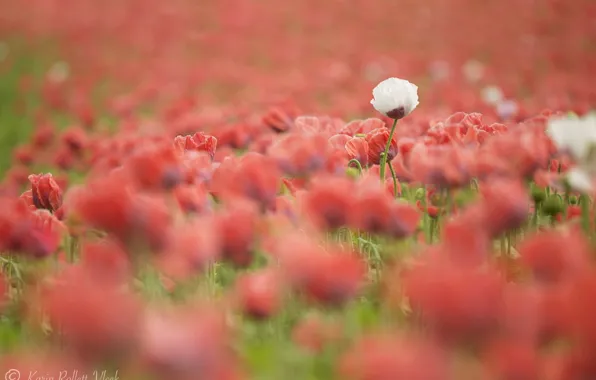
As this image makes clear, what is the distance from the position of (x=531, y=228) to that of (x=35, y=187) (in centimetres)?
85

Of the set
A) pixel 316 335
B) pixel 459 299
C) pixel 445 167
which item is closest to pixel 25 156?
pixel 445 167

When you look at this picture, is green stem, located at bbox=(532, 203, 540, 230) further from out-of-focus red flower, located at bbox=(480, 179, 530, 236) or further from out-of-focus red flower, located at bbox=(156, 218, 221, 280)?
out-of-focus red flower, located at bbox=(156, 218, 221, 280)

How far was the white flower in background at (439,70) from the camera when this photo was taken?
15.1 feet

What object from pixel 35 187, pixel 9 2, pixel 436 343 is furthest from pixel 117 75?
pixel 436 343

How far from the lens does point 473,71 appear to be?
454 centimetres

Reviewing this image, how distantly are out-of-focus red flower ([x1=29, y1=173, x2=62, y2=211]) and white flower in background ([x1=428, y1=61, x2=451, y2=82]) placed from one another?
3.61 m

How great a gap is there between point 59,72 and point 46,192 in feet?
14.6

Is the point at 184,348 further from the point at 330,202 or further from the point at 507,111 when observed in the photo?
the point at 507,111

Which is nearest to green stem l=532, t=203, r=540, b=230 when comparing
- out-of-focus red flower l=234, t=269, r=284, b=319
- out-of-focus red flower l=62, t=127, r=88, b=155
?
out-of-focus red flower l=234, t=269, r=284, b=319

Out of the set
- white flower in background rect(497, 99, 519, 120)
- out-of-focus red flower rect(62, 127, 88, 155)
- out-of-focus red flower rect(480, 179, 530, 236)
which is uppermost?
white flower in background rect(497, 99, 519, 120)

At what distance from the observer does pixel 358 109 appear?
3.24 meters

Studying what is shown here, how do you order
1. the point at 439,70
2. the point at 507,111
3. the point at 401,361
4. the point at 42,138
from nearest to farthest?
the point at 401,361, the point at 507,111, the point at 42,138, the point at 439,70

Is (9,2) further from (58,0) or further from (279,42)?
(279,42)

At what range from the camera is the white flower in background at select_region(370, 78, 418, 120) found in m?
1.28
